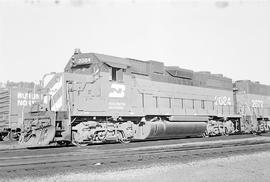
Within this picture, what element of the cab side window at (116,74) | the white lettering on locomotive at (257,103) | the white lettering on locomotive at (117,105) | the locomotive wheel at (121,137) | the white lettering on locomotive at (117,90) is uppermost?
the cab side window at (116,74)

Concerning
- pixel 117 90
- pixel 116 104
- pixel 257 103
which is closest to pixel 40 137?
pixel 116 104

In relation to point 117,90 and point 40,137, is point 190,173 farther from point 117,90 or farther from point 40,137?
point 117,90

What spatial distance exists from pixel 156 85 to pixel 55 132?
5.74 metres

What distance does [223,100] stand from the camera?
18875mm

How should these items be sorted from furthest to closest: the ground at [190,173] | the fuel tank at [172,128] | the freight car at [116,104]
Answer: the fuel tank at [172,128] < the freight car at [116,104] < the ground at [190,173]

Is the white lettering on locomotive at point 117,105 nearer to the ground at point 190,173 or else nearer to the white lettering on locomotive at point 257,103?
the ground at point 190,173

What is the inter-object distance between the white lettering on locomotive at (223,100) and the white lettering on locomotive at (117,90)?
768 cm

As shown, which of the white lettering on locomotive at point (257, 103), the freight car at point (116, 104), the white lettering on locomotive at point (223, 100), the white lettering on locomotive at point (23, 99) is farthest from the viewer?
the white lettering on locomotive at point (257, 103)

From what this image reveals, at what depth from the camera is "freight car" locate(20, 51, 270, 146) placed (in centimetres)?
1091

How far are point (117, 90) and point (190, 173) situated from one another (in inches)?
274

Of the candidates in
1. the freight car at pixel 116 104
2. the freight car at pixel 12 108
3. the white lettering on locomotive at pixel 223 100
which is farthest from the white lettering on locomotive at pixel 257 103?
the freight car at pixel 12 108

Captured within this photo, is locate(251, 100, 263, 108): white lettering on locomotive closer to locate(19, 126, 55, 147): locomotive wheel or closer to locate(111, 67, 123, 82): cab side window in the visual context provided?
locate(111, 67, 123, 82): cab side window

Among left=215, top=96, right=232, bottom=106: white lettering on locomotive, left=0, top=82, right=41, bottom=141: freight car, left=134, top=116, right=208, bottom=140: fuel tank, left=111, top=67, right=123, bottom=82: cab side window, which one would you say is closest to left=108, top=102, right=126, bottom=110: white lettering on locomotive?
left=111, top=67, right=123, bottom=82: cab side window

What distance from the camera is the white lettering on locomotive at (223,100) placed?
18288 mm
